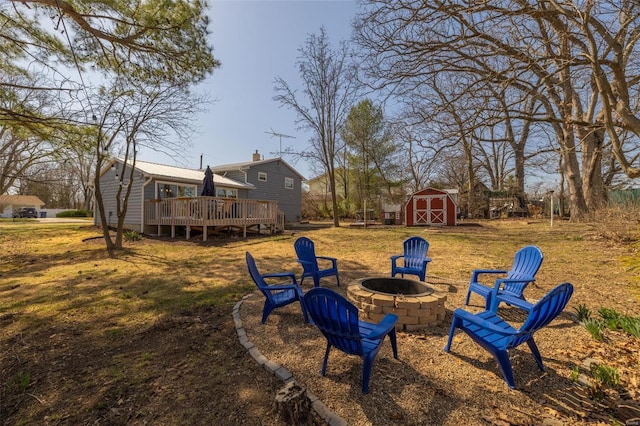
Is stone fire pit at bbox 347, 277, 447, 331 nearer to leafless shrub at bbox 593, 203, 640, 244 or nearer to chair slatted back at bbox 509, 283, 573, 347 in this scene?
chair slatted back at bbox 509, 283, 573, 347

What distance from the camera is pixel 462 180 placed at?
102 feet

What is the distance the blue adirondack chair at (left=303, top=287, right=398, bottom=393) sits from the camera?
2.27m

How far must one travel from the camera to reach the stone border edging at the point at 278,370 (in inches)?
78.4

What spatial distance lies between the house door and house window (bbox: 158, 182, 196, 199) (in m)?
14.4

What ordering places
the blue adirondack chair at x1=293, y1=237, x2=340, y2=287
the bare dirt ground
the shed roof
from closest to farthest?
the bare dirt ground
the blue adirondack chair at x1=293, y1=237, x2=340, y2=287
the shed roof

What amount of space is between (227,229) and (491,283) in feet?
38.6

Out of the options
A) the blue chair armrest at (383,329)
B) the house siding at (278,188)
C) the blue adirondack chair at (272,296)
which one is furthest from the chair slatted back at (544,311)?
the house siding at (278,188)

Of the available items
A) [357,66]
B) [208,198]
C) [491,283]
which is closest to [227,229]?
[208,198]

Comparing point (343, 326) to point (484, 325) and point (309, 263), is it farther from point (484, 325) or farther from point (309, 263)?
point (309, 263)

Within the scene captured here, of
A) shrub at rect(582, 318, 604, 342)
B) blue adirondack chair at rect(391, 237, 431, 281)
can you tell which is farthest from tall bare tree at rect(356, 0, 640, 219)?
shrub at rect(582, 318, 604, 342)

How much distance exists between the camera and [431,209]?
61.9ft

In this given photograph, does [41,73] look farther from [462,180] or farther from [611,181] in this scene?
[462,180]

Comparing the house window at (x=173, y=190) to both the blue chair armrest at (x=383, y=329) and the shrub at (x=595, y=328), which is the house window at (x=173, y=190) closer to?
the blue chair armrest at (x=383, y=329)

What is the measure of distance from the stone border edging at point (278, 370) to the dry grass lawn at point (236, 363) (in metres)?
0.06
